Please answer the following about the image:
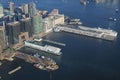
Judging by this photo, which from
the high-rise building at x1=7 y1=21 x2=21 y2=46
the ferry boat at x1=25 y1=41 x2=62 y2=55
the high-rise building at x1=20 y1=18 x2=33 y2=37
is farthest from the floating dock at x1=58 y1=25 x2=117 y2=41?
the high-rise building at x1=7 y1=21 x2=21 y2=46

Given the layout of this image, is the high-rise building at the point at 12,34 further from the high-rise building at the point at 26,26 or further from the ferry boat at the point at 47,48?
the high-rise building at the point at 26,26

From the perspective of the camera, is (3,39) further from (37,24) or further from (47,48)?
(37,24)

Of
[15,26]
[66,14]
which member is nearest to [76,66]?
[15,26]

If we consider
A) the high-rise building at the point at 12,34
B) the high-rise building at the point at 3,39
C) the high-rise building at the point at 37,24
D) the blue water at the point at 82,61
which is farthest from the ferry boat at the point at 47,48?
the high-rise building at the point at 37,24

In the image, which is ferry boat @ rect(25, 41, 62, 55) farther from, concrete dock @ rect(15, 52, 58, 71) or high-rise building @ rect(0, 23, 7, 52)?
high-rise building @ rect(0, 23, 7, 52)

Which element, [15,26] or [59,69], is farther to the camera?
[15,26]

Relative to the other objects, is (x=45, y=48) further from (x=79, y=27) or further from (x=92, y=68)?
(x=79, y=27)

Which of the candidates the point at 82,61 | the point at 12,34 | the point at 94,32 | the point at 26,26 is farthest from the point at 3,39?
the point at 94,32

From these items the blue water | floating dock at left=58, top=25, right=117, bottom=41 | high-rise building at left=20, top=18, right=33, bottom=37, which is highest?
high-rise building at left=20, top=18, right=33, bottom=37
